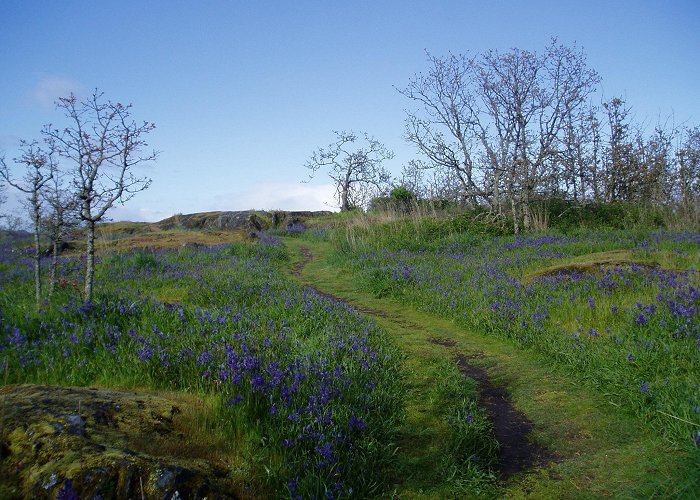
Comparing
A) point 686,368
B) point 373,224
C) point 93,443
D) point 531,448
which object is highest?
point 373,224

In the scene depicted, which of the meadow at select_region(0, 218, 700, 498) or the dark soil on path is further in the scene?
the dark soil on path

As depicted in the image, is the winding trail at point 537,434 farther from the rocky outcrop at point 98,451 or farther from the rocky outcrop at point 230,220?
the rocky outcrop at point 230,220

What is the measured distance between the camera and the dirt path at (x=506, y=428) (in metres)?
3.70

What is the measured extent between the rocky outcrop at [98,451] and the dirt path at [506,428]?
87.3 inches

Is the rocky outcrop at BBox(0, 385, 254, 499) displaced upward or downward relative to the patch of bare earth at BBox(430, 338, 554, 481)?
upward

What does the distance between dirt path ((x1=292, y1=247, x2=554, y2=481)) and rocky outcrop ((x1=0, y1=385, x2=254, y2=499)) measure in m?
2.22

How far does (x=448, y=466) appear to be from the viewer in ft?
11.7

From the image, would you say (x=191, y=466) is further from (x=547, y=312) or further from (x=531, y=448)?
(x=547, y=312)

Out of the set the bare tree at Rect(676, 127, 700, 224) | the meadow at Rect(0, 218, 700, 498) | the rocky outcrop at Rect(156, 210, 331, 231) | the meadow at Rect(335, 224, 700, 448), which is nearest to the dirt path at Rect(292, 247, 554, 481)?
the meadow at Rect(0, 218, 700, 498)

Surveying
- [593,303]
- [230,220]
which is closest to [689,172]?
[593,303]

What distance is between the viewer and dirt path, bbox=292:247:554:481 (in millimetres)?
3701

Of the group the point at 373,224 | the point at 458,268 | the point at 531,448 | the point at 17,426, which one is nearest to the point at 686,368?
the point at 531,448

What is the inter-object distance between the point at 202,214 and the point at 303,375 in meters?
32.3

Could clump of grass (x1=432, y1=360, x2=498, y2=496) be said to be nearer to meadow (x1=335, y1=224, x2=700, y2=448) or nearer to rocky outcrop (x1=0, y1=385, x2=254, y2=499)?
meadow (x1=335, y1=224, x2=700, y2=448)
